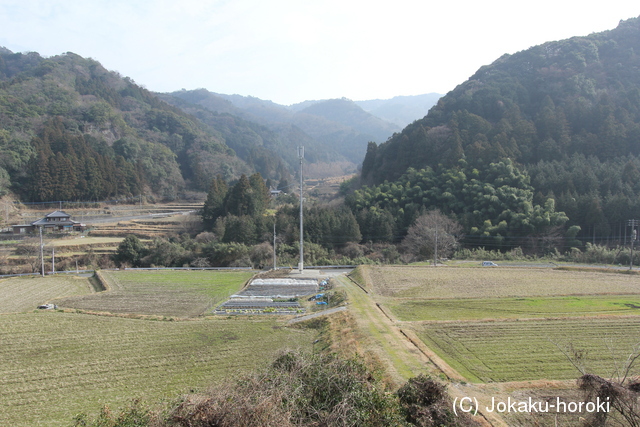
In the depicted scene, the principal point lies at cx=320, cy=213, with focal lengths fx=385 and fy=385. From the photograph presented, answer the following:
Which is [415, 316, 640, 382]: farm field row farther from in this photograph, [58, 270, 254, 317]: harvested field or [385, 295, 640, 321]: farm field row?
[58, 270, 254, 317]: harvested field

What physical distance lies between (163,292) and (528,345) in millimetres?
17593

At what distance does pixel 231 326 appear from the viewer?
14289mm

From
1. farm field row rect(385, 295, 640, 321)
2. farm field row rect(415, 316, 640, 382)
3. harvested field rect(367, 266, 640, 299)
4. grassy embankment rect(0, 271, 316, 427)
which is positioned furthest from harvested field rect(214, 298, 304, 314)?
farm field row rect(415, 316, 640, 382)

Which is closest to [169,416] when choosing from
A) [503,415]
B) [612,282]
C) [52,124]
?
[503,415]

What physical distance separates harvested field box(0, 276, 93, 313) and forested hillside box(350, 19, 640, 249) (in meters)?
25.3

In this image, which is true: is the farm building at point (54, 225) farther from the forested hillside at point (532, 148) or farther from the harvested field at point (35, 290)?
the forested hillside at point (532, 148)

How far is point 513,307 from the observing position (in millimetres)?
16641

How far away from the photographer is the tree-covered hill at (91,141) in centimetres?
4034

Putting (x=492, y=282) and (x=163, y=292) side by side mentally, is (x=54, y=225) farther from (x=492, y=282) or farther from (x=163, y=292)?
(x=492, y=282)

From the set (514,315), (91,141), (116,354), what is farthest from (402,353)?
(91,141)

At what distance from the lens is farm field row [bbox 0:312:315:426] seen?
8.44m

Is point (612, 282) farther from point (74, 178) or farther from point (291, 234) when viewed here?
point (74, 178)

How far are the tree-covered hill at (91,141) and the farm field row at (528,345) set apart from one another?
42.2 metres

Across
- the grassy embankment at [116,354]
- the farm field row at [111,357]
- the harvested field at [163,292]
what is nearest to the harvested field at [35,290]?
the grassy embankment at [116,354]
